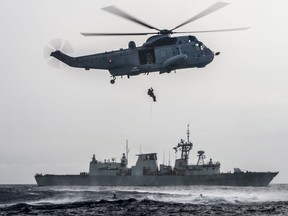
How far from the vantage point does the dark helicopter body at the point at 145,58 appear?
3438 cm

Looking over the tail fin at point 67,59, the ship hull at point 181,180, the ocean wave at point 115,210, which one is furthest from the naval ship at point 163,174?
the tail fin at point 67,59

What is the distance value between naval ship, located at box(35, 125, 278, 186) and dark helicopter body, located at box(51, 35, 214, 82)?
5678 cm

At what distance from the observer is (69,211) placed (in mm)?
35844

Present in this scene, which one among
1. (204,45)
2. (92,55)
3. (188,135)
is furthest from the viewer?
(188,135)

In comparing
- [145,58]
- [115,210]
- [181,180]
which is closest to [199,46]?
[145,58]

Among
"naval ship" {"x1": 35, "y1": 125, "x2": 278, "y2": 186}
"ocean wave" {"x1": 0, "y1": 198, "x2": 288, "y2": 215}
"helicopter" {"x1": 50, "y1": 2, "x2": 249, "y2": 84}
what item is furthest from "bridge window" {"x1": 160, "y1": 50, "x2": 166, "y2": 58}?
"naval ship" {"x1": 35, "y1": 125, "x2": 278, "y2": 186}

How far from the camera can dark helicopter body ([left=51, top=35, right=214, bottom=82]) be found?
34375 mm

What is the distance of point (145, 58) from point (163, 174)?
5930 centimetres

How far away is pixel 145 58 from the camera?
34781 mm

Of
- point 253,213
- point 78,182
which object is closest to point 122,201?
point 253,213

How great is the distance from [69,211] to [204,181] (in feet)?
186

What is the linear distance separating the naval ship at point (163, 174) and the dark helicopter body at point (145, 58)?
5678 centimetres

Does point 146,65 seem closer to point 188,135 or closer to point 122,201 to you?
point 122,201

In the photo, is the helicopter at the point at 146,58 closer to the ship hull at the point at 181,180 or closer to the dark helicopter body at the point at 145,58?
the dark helicopter body at the point at 145,58
